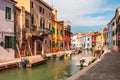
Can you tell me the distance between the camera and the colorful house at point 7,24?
1018 inches

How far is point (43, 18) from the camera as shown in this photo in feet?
139

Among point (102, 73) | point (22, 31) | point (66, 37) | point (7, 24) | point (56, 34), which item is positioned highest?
A: point (56, 34)

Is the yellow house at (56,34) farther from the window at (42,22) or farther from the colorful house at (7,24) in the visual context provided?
the colorful house at (7,24)

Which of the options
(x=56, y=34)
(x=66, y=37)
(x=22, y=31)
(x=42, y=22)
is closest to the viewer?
(x=22, y=31)

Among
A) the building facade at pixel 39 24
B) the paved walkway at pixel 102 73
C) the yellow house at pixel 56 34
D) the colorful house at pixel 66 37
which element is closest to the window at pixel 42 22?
the building facade at pixel 39 24

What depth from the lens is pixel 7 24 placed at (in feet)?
88.8

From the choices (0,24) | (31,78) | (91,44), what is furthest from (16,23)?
(91,44)

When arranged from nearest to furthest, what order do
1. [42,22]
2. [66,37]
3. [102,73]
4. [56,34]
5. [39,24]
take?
[102,73] < [39,24] < [42,22] < [56,34] < [66,37]

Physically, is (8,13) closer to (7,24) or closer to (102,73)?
(7,24)

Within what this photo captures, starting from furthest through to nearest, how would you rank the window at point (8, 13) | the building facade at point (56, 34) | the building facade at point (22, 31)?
the building facade at point (56, 34), the building facade at point (22, 31), the window at point (8, 13)

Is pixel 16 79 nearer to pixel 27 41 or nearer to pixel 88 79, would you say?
pixel 88 79

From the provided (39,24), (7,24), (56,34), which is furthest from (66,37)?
(7,24)

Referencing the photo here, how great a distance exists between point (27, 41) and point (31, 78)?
16.5m

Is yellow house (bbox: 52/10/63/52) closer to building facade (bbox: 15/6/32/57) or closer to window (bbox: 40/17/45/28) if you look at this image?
window (bbox: 40/17/45/28)
